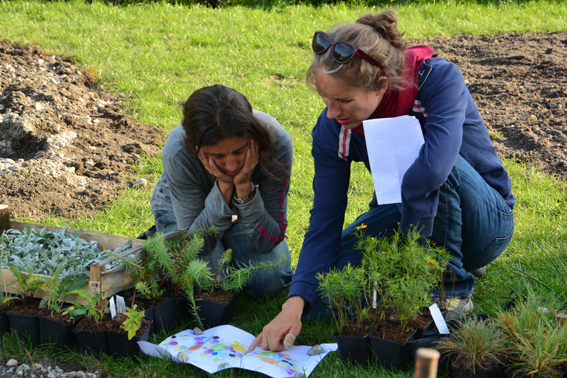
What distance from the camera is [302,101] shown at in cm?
611

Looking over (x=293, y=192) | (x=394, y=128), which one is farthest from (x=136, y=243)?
(x=293, y=192)

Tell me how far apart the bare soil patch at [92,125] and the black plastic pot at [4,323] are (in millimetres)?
1743

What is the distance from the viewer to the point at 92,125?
214 inches

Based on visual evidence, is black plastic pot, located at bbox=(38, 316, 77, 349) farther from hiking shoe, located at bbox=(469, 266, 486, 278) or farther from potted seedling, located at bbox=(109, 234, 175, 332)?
hiking shoe, located at bbox=(469, 266, 486, 278)

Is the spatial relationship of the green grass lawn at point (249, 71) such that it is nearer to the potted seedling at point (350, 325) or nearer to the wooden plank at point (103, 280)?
the potted seedling at point (350, 325)

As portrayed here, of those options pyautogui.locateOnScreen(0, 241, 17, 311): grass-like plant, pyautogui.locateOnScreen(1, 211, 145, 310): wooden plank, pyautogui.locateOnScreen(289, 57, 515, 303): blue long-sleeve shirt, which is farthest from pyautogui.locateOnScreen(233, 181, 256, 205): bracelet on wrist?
pyautogui.locateOnScreen(0, 241, 17, 311): grass-like plant

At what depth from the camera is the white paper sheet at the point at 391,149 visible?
219 cm

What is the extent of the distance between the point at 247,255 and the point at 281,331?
938mm

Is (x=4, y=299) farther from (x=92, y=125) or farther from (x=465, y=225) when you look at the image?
(x=92, y=125)

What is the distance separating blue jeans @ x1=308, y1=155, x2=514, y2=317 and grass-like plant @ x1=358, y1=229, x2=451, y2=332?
16cm

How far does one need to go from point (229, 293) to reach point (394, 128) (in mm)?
1268

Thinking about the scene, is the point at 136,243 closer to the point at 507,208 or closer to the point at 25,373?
the point at 25,373

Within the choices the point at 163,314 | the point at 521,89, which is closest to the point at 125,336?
the point at 163,314

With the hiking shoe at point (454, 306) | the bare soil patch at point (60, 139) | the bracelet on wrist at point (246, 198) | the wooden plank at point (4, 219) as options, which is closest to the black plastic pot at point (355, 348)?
the hiking shoe at point (454, 306)
